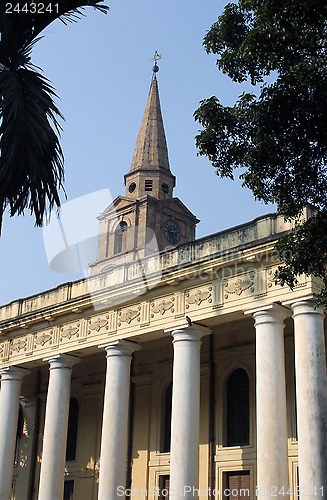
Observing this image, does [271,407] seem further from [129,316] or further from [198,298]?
[129,316]

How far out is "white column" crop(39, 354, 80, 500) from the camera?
69.5 feet

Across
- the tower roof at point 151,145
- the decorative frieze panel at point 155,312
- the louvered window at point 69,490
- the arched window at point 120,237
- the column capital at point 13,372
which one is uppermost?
the tower roof at point 151,145

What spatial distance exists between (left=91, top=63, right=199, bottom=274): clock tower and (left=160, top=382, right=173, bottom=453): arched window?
659 inches

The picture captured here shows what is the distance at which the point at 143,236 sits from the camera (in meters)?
41.0

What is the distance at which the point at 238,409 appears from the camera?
2131cm

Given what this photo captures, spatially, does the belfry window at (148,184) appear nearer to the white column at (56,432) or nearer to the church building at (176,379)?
the church building at (176,379)

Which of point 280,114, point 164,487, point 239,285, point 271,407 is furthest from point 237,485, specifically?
point 280,114

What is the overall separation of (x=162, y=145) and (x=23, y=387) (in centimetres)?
2120

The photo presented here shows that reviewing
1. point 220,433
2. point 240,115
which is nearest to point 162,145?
point 220,433

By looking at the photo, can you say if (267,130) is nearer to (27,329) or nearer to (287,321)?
(287,321)

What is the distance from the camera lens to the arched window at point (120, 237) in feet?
138

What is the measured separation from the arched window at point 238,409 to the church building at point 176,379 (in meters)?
0.04

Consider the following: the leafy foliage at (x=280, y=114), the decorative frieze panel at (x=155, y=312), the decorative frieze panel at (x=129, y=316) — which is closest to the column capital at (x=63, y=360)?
the decorative frieze panel at (x=155, y=312)

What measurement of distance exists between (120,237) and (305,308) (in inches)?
1083
